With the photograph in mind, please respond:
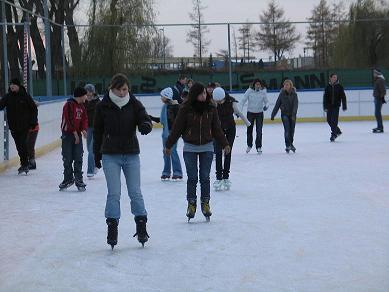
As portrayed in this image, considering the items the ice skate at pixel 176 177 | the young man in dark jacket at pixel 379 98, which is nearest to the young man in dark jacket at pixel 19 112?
the ice skate at pixel 176 177

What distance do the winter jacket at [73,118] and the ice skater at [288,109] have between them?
17.3ft

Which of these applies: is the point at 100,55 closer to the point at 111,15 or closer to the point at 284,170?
the point at 111,15

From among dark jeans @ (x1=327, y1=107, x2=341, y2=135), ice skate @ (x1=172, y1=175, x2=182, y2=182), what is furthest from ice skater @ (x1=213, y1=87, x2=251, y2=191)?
dark jeans @ (x1=327, y1=107, x2=341, y2=135)

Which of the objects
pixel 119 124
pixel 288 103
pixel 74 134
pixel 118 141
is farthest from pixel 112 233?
pixel 288 103

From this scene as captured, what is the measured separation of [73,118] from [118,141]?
3982mm

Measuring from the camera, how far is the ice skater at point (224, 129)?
9789 mm

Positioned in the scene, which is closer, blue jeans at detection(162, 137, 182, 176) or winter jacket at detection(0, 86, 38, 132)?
blue jeans at detection(162, 137, 182, 176)

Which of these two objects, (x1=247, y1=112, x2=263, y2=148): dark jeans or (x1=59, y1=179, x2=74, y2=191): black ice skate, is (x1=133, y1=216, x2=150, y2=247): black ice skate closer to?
(x1=59, y1=179, x2=74, y2=191): black ice skate

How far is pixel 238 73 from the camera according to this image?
A: 88.2 ft

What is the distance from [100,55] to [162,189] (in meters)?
21.6

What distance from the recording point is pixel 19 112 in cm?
1190

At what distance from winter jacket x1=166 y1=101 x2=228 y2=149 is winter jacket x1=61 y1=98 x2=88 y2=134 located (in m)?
2.86

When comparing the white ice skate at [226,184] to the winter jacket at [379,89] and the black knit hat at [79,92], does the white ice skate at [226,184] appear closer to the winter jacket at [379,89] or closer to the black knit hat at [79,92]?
the black knit hat at [79,92]

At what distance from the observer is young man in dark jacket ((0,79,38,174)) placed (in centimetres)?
1186
